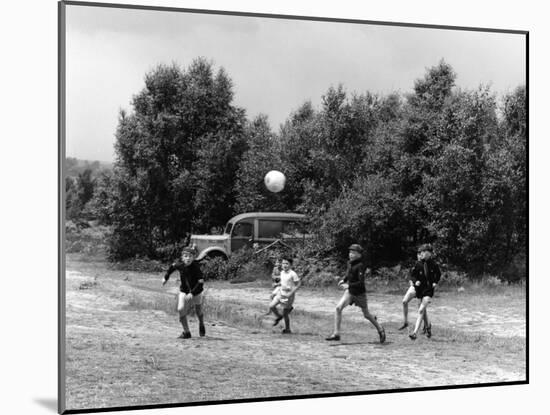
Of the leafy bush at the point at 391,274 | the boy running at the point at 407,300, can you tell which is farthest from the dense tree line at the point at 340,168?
the boy running at the point at 407,300

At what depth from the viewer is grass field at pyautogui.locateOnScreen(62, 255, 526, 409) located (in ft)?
33.6

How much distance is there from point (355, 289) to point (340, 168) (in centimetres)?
140

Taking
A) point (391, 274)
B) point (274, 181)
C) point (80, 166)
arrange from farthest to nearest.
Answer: point (391, 274), point (274, 181), point (80, 166)

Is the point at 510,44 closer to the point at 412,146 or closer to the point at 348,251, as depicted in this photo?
the point at 412,146

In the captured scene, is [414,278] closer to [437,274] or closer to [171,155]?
[437,274]

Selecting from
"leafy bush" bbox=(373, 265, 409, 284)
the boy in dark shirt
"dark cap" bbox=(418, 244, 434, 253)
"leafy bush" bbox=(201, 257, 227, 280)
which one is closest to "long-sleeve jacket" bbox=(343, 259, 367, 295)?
"leafy bush" bbox=(373, 265, 409, 284)

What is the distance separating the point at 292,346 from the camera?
36.3ft

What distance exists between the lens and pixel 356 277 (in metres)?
11.6

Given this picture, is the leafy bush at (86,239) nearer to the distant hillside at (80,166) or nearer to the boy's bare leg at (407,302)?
the distant hillside at (80,166)

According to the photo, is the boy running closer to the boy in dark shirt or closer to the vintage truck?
A: the vintage truck

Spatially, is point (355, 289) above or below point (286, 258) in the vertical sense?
below

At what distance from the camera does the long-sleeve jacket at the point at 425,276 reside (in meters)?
11.9

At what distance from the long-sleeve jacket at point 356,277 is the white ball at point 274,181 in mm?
1187

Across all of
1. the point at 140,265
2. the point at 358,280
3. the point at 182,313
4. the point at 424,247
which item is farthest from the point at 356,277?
the point at 140,265
